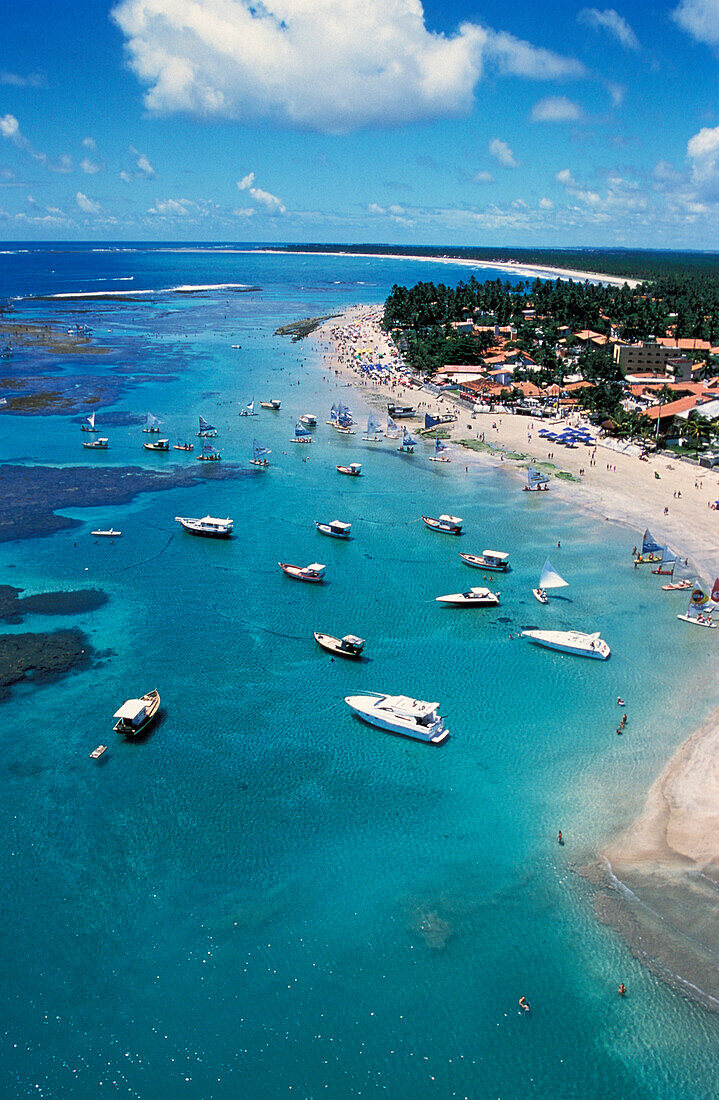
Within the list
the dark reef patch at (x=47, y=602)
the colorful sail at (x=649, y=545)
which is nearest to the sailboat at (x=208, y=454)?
the dark reef patch at (x=47, y=602)

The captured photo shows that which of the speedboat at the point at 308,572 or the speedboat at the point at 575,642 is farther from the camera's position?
the speedboat at the point at 308,572

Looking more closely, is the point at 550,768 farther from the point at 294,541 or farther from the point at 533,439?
the point at 533,439

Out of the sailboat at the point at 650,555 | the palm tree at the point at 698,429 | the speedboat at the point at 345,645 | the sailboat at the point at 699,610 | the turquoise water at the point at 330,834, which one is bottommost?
the turquoise water at the point at 330,834

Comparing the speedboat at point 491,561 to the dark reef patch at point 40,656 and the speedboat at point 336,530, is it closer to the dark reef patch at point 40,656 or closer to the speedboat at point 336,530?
the speedboat at point 336,530

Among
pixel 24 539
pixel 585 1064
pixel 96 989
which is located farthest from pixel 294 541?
pixel 585 1064

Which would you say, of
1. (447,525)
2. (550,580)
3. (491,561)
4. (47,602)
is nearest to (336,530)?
(447,525)

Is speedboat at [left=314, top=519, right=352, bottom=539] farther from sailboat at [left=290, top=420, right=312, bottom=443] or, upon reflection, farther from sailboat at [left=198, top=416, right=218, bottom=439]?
sailboat at [left=198, top=416, right=218, bottom=439]

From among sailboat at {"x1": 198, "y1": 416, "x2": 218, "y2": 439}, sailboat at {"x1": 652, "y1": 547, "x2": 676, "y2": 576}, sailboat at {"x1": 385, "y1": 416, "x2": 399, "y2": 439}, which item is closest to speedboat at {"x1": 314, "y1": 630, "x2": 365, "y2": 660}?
sailboat at {"x1": 652, "y1": 547, "x2": 676, "y2": 576}
